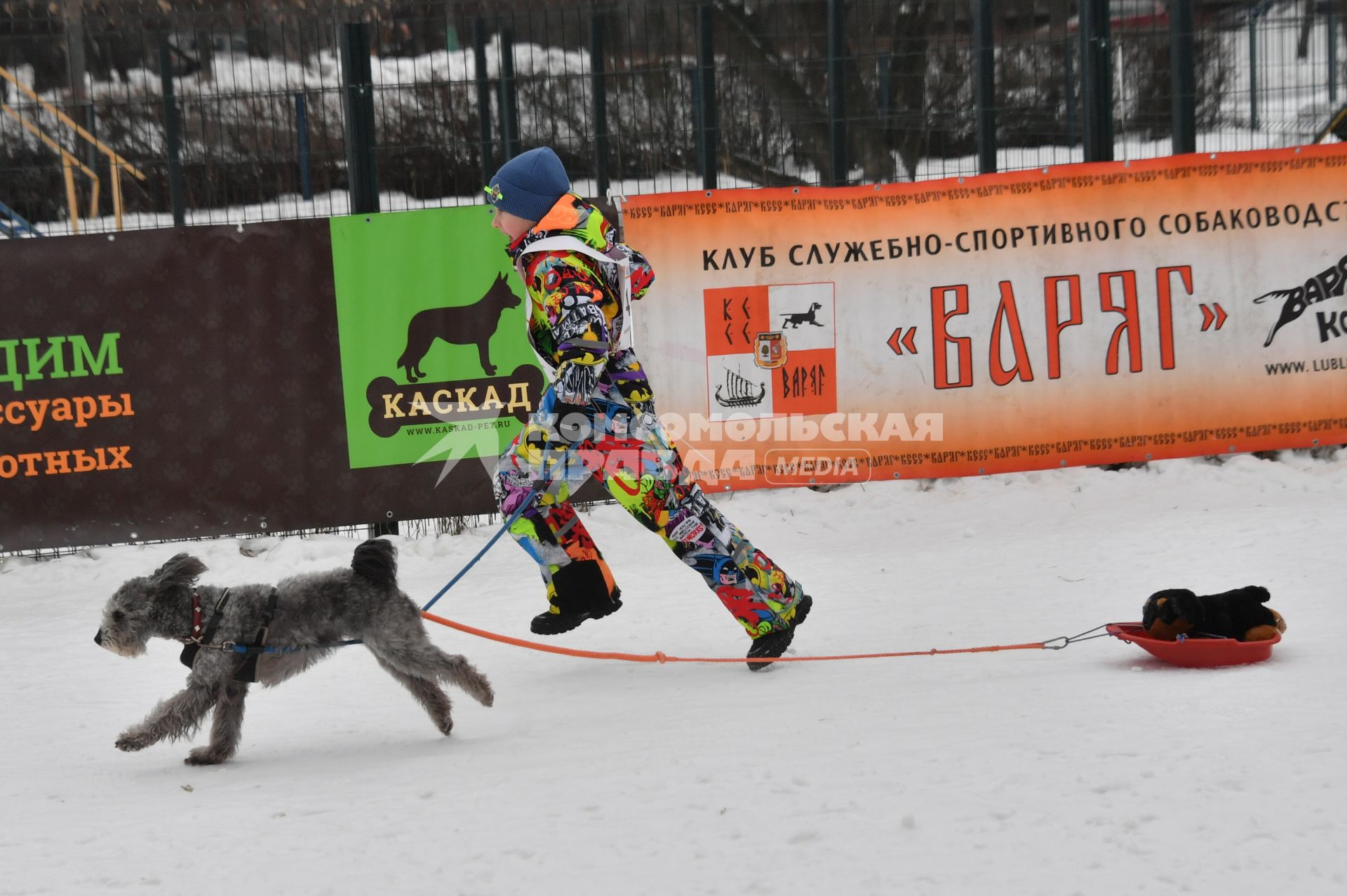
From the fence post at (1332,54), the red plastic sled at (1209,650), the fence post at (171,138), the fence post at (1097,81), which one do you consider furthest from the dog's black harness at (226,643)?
the fence post at (1332,54)

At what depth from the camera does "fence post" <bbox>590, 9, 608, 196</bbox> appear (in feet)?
25.5

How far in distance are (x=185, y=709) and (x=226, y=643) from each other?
257mm

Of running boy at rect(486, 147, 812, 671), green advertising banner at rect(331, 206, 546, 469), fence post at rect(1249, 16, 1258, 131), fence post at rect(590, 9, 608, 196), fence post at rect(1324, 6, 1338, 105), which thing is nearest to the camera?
running boy at rect(486, 147, 812, 671)

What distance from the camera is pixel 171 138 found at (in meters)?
7.48

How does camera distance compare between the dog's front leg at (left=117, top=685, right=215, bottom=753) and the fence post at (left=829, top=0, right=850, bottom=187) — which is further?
the fence post at (left=829, top=0, right=850, bottom=187)

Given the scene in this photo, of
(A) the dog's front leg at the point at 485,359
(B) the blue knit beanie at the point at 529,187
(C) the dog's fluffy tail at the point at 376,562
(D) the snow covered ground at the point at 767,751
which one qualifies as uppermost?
(B) the blue knit beanie at the point at 529,187

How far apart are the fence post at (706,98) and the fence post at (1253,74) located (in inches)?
135

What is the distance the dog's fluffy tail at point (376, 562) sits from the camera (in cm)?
434

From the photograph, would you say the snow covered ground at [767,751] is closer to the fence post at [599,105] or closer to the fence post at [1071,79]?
the fence post at [599,105]

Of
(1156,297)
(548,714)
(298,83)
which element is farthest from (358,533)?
(1156,297)

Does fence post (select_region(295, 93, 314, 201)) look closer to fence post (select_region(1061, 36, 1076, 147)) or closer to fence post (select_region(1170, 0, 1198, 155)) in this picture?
fence post (select_region(1061, 36, 1076, 147))

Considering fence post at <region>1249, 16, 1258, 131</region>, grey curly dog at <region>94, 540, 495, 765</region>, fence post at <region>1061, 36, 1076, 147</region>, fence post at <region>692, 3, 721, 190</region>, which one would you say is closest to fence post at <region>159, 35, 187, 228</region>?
fence post at <region>692, 3, 721, 190</region>

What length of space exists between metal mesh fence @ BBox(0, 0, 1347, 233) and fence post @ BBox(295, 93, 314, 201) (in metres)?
0.01

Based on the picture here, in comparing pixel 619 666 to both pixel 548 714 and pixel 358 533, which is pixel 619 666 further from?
pixel 358 533
